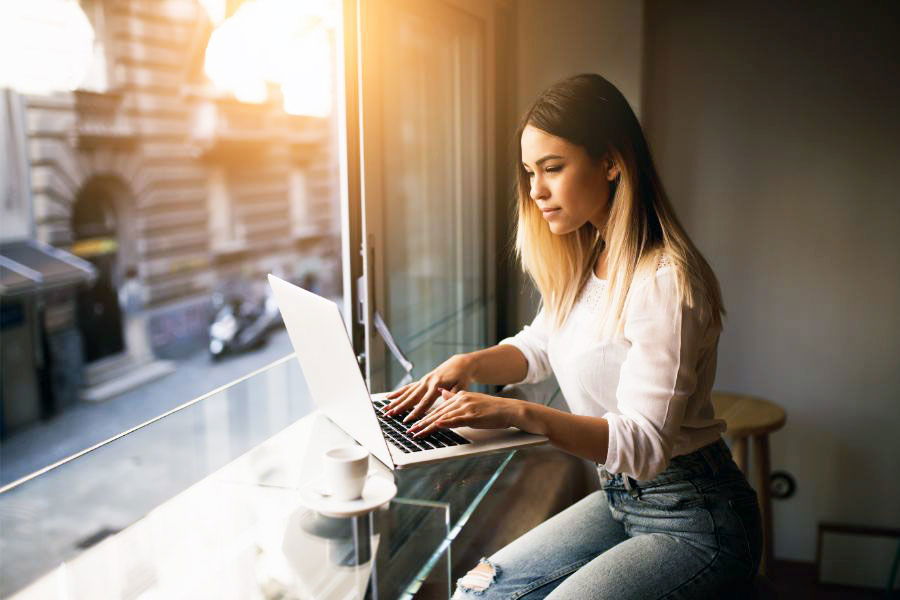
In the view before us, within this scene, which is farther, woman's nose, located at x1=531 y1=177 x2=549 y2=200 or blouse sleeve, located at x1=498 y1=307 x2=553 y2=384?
blouse sleeve, located at x1=498 y1=307 x2=553 y2=384

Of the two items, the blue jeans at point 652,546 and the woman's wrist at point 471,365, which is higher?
the woman's wrist at point 471,365

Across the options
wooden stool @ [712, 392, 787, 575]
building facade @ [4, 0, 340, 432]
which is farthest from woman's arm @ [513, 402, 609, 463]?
building facade @ [4, 0, 340, 432]

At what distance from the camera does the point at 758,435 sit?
2023 millimetres

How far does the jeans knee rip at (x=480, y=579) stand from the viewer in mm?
1001

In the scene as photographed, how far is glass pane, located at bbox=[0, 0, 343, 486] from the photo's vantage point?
8836mm

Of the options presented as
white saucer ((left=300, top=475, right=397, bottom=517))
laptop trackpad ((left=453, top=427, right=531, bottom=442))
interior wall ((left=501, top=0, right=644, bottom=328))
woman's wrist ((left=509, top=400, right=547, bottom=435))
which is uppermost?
interior wall ((left=501, top=0, right=644, bottom=328))

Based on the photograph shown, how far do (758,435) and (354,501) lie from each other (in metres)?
1.46

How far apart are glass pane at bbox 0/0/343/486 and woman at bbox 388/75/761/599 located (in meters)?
6.99

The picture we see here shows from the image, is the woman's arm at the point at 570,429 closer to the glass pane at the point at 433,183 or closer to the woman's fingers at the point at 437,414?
the woman's fingers at the point at 437,414

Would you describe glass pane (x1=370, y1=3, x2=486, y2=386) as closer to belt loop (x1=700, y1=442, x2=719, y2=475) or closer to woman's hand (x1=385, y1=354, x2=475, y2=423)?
woman's hand (x1=385, y1=354, x2=475, y2=423)

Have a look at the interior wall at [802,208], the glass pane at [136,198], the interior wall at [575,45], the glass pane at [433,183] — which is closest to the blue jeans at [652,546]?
the glass pane at [433,183]

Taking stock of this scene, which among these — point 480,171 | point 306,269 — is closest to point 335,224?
point 306,269

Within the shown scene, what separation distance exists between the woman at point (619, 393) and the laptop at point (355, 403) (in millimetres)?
34

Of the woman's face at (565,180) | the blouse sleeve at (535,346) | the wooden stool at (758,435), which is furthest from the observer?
the wooden stool at (758,435)
